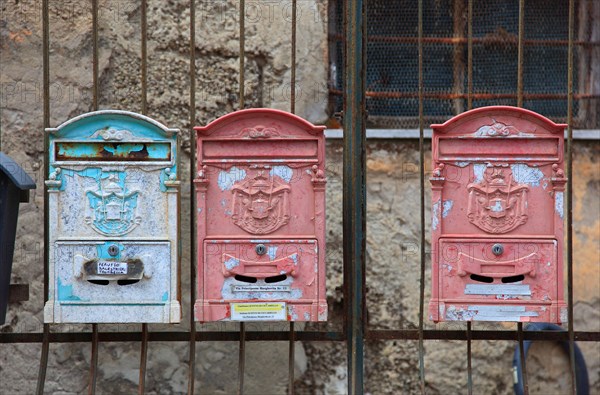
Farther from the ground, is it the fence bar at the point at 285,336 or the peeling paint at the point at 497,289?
the peeling paint at the point at 497,289

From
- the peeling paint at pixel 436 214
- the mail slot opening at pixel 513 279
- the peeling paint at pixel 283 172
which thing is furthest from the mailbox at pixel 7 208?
the mail slot opening at pixel 513 279

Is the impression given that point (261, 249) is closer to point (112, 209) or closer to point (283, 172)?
point (283, 172)

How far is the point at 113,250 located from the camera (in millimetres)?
3363

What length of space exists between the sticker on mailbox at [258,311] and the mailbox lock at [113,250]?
0.47 meters

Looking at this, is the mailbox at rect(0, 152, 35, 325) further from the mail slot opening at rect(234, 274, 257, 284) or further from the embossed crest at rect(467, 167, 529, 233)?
the embossed crest at rect(467, 167, 529, 233)

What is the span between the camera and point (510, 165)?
3.40 m

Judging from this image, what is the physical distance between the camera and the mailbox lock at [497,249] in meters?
3.38

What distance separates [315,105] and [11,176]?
2125 millimetres

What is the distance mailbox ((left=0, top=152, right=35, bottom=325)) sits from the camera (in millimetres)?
3350

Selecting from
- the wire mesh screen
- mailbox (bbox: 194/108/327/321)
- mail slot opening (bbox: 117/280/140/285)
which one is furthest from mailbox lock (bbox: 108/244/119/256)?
the wire mesh screen

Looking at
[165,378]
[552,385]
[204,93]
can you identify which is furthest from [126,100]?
[552,385]

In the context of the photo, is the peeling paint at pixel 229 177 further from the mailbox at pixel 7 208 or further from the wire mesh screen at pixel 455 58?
the wire mesh screen at pixel 455 58

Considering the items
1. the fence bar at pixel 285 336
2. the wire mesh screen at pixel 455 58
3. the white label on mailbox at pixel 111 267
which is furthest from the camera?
the wire mesh screen at pixel 455 58

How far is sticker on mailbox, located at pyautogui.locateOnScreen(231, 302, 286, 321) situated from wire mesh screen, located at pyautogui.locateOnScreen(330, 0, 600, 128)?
6.67 feet
